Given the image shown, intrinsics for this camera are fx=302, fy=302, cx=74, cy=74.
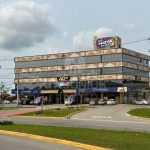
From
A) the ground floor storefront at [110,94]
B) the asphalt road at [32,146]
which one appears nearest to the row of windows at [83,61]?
the ground floor storefront at [110,94]

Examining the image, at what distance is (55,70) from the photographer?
8475cm

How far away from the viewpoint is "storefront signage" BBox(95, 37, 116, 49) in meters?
79.1

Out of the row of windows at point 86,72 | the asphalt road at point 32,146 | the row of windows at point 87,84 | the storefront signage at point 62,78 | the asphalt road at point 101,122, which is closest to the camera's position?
the asphalt road at point 32,146

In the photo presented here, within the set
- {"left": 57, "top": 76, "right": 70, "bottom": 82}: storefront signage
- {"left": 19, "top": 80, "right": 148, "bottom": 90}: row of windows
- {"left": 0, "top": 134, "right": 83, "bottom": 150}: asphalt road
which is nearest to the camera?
{"left": 0, "top": 134, "right": 83, "bottom": 150}: asphalt road

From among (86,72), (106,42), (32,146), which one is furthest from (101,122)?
(106,42)

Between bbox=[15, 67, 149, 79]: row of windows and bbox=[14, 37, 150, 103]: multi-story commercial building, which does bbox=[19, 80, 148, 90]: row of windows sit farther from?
bbox=[15, 67, 149, 79]: row of windows

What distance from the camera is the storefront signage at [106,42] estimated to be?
79.1 m

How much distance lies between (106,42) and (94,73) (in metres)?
9.01

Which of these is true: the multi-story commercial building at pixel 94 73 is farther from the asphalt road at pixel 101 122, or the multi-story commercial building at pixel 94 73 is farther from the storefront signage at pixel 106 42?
the asphalt road at pixel 101 122

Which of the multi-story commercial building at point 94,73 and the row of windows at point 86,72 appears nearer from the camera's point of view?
the multi-story commercial building at point 94,73

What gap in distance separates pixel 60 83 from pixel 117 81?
16886 millimetres

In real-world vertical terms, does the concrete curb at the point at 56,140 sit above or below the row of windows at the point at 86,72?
below

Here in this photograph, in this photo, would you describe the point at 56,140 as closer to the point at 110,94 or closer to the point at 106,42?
the point at 110,94

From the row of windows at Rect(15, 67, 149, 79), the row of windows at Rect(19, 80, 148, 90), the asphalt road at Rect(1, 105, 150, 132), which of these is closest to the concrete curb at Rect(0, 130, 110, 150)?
the asphalt road at Rect(1, 105, 150, 132)
